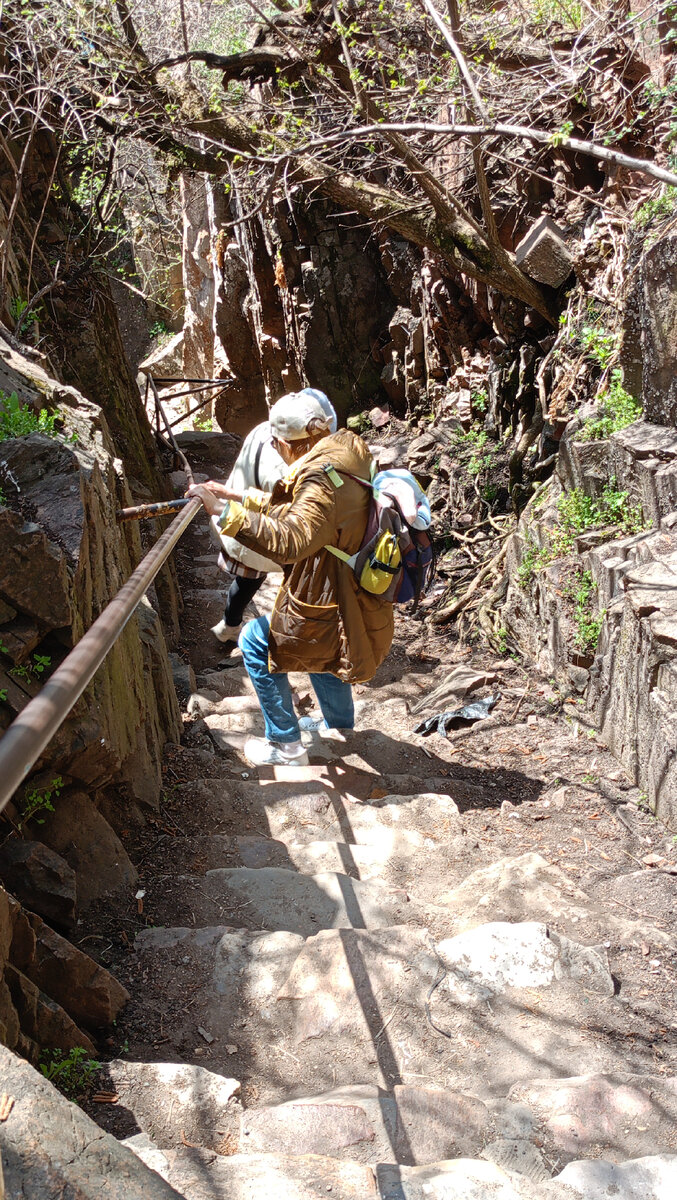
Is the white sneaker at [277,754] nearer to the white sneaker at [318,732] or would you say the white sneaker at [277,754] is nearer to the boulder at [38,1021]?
the white sneaker at [318,732]

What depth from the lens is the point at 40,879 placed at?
2541 mm

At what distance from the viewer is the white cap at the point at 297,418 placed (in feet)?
12.1

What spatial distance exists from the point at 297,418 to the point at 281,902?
1.97m

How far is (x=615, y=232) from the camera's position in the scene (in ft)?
20.0

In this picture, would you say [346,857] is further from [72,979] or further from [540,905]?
[72,979]

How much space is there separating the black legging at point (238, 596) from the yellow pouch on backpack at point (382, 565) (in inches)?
61.0

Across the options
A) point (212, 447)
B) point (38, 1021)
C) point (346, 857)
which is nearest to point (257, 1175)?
point (38, 1021)

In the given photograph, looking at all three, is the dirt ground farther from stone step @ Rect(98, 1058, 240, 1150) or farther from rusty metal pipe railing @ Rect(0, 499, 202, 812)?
rusty metal pipe railing @ Rect(0, 499, 202, 812)

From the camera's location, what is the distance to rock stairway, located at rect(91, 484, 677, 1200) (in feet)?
5.79

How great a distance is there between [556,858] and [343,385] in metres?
8.88

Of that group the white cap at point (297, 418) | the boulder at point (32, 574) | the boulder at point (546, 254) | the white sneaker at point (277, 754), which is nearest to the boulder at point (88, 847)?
the boulder at point (32, 574)

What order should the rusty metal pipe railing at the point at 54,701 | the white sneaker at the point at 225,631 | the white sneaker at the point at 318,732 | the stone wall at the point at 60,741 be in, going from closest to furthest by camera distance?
the rusty metal pipe railing at the point at 54,701 < the stone wall at the point at 60,741 < the white sneaker at the point at 318,732 < the white sneaker at the point at 225,631

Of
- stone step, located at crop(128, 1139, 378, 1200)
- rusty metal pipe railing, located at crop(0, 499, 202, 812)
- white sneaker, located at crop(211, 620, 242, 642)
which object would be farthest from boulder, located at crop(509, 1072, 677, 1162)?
white sneaker, located at crop(211, 620, 242, 642)

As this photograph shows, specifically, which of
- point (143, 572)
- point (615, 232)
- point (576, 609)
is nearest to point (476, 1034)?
point (143, 572)
